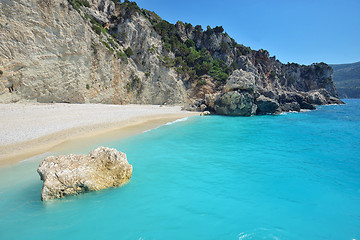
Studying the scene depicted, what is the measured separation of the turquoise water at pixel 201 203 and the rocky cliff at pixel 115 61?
1865 cm

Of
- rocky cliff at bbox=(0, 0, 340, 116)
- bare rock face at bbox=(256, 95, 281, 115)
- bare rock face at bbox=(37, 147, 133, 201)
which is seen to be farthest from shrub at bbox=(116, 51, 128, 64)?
bare rock face at bbox=(37, 147, 133, 201)

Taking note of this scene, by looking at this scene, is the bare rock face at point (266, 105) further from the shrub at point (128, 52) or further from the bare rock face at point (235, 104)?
the shrub at point (128, 52)

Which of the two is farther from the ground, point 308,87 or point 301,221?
point 308,87

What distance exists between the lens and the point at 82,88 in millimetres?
25328

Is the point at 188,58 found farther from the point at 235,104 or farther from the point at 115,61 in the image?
the point at 235,104

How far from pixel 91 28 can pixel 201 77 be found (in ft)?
86.6

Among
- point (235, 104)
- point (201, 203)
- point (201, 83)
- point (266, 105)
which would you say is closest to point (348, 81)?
point (201, 83)

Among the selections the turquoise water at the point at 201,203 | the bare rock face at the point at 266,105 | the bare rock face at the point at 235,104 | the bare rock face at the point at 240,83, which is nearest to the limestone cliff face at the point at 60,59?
the bare rock face at the point at 235,104

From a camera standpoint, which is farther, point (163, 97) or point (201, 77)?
point (201, 77)

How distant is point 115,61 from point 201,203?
31580mm

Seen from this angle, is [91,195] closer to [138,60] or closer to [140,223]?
[140,223]

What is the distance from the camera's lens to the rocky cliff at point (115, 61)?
65.7 ft

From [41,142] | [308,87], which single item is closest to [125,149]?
[41,142]

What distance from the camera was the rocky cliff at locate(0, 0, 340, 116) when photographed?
20.0 meters
